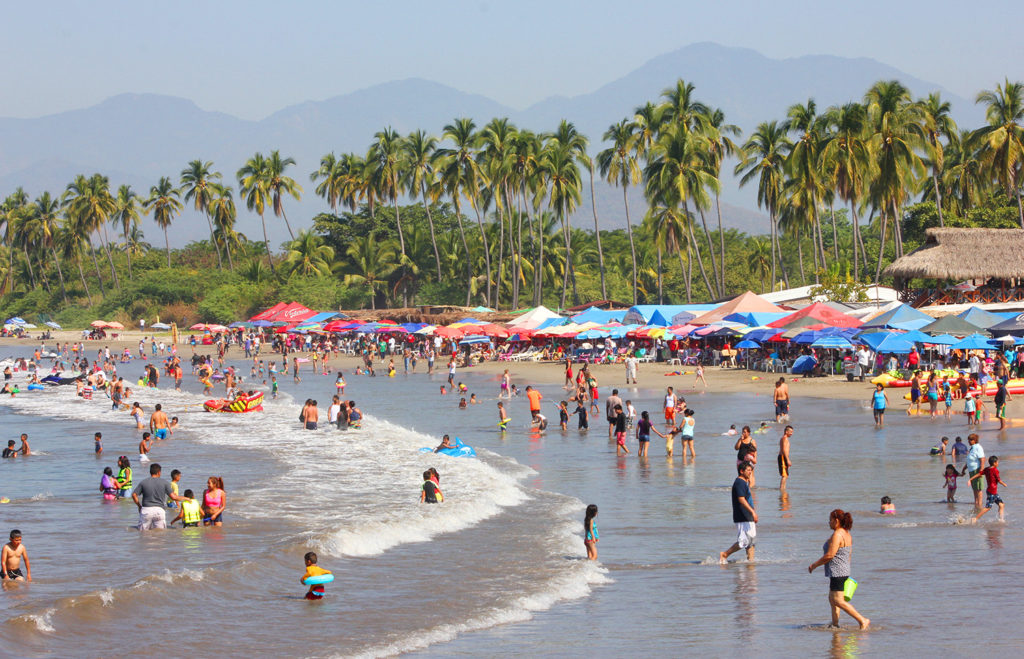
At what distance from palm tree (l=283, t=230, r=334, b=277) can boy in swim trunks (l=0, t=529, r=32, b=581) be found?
74962mm

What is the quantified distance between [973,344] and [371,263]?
57620 mm

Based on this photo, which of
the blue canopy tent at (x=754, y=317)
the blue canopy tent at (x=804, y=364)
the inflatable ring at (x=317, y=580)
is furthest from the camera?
the blue canopy tent at (x=754, y=317)

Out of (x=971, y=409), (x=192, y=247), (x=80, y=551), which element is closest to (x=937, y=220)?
(x=971, y=409)

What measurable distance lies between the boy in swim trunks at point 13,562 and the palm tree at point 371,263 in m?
72.5

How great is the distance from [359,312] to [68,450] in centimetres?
4845

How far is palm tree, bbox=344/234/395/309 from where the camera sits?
8556 centimetres

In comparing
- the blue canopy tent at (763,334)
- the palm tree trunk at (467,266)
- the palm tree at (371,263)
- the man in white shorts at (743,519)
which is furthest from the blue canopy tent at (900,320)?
the palm tree at (371,263)

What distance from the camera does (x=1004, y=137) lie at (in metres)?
55.5

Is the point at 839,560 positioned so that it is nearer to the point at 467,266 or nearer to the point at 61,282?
the point at 467,266

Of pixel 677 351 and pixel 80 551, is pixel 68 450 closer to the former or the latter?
pixel 80 551

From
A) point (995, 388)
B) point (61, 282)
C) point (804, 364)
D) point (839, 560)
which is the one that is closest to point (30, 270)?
point (61, 282)

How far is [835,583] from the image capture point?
10109mm

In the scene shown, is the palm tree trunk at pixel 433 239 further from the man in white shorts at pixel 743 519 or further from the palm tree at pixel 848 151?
the man in white shorts at pixel 743 519

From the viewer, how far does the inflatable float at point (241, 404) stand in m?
36.2
